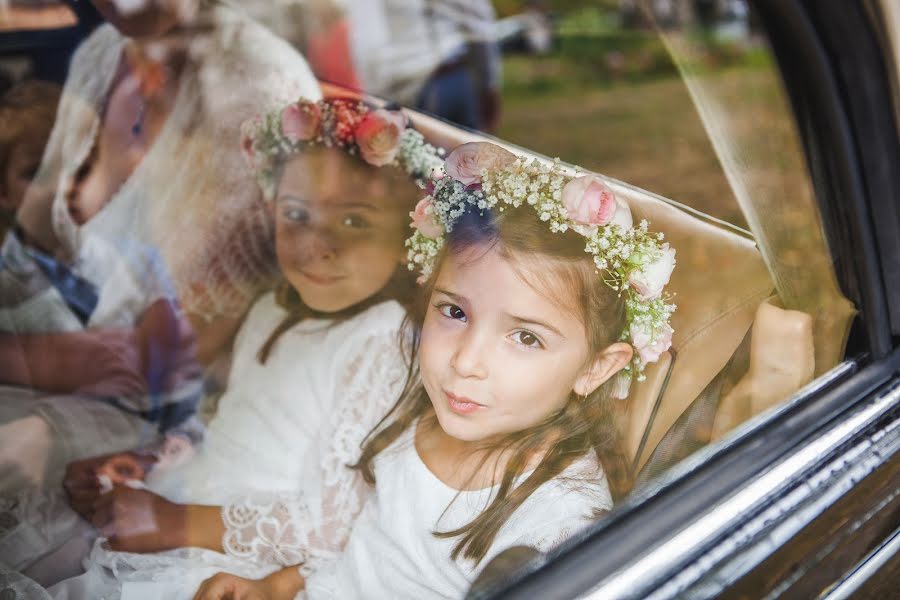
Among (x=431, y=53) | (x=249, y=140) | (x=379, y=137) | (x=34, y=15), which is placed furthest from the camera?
(x=431, y=53)

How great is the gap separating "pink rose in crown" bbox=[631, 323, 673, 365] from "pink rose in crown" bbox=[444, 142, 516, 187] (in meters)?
0.33

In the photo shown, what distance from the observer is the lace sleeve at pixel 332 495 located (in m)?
1.30

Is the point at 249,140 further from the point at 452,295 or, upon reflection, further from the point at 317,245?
the point at 452,295

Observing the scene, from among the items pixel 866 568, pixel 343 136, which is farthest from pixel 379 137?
pixel 866 568

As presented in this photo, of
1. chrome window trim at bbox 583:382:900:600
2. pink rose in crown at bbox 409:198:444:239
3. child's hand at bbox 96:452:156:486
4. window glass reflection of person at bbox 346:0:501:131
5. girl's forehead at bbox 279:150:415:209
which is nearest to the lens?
chrome window trim at bbox 583:382:900:600

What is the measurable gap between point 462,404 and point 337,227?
506 mm

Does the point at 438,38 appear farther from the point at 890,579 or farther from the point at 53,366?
the point at 890,579

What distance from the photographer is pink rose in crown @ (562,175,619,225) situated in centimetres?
115

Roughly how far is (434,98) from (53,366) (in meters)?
2.85

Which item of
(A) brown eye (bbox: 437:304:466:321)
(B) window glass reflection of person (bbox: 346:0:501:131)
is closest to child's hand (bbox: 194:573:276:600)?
(A) brown eye (bbox: 437:304:466:321)

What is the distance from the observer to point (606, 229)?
1146 millimetres

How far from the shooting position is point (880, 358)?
1549mm

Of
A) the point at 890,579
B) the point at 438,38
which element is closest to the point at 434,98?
the point at 438,38

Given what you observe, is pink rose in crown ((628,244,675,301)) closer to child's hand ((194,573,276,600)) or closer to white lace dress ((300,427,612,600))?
white lace dress ((300,427,612,600))
